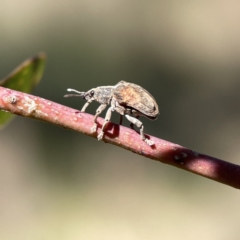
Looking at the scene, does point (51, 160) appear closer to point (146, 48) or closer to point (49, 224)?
point (49, 224)

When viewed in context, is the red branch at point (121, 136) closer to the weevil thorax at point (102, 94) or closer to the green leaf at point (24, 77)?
the green leaf at point (24, 77)

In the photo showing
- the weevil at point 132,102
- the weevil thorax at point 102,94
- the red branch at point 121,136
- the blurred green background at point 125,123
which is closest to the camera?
the red branch at point 121,136

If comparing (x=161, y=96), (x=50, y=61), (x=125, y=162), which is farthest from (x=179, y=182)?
(x=50, y=61)

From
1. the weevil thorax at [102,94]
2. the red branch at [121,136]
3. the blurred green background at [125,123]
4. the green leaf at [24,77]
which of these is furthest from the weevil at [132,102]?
the blurred green background at [125,123]

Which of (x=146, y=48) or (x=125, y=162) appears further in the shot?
(x=146, y=48)

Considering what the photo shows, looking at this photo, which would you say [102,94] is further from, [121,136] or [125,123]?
[125,123]

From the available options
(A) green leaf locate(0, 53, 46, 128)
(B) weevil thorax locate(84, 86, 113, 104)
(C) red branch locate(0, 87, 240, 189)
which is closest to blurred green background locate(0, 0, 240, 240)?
(B) weevil thorax locate(84, 86, 113, 104)

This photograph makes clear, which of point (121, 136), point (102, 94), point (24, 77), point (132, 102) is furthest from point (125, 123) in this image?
point (121, 136)
